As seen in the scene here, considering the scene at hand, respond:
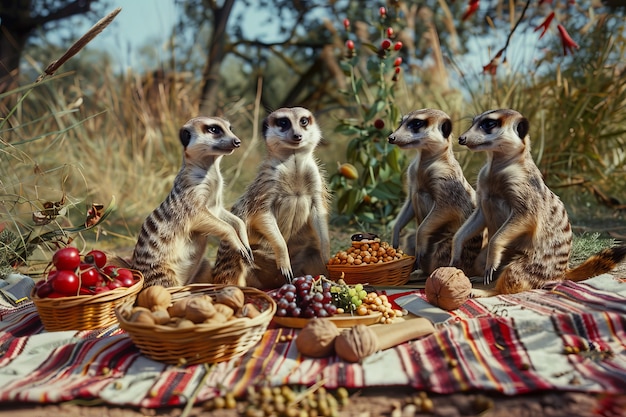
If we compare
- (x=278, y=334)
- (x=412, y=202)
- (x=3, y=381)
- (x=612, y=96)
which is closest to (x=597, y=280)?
(x=412, y=202)

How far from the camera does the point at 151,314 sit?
8.17 ft

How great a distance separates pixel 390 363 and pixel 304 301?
0.67m

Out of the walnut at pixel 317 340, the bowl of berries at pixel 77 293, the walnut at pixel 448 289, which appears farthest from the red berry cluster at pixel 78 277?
the walnut at pixel 448 289

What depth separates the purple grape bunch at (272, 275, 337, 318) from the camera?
2869mm

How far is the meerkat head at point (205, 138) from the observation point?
3424 mm

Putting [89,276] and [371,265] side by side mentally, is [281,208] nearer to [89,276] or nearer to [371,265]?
[371,265]

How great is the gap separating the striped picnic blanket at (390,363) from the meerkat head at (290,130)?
1.26 meters

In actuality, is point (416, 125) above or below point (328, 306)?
above

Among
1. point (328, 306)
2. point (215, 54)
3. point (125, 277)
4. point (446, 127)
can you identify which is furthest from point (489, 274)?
point (215, 54)

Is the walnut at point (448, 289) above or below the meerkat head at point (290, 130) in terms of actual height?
below

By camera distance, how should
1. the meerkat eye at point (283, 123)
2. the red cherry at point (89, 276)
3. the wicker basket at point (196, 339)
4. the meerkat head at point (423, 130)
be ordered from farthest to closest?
the meerkat head at point (423, 130)
the meerkat eye at point (283, 123)
the red cherry at point (89, 276)
the wicker basket at point (196, 339)

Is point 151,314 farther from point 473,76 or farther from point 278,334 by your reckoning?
point 473,76

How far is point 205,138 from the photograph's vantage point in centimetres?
344

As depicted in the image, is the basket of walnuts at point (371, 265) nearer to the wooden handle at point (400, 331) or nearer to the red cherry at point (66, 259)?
the wooden handle at point (400, 331)
